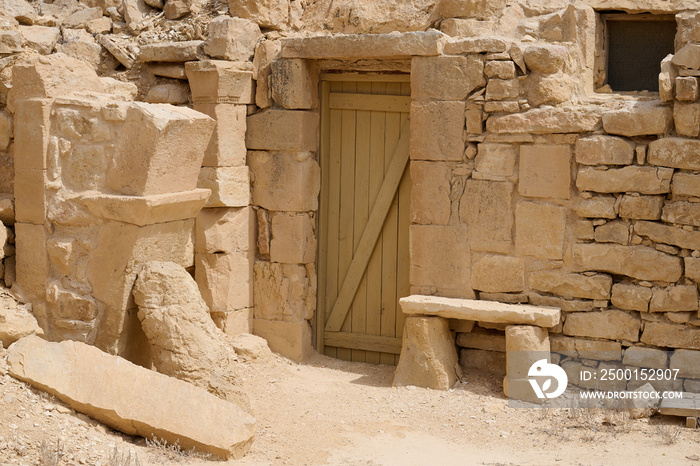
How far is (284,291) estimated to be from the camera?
7.06 meters

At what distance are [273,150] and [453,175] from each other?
158cm

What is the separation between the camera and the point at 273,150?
6926 mm

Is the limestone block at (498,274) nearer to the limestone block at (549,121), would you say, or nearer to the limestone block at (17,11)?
the limestone block at (549,121)

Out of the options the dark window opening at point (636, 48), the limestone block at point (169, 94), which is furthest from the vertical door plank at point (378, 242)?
the dark window opening at point (636, 48)

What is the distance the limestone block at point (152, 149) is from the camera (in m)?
5.01

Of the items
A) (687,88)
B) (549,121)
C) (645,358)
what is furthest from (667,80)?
(645,358)

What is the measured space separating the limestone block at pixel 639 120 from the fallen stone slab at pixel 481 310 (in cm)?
141

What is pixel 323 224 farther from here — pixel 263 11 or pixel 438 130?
pixel 263 11

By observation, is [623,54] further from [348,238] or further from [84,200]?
[84,200]

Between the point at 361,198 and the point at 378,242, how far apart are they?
413mm

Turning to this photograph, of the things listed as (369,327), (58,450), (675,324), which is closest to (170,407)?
(58,450)

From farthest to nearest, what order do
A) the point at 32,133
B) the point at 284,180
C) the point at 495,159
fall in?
1. the point at 284,180
2. the point at 495,159
3. the point at 32,133

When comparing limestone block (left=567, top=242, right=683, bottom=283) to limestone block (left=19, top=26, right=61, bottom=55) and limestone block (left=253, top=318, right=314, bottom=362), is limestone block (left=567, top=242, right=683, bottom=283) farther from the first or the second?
limestone block (left=19, top=26, right=61, bottom=55)

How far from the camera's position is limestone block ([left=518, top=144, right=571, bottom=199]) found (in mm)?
6043
